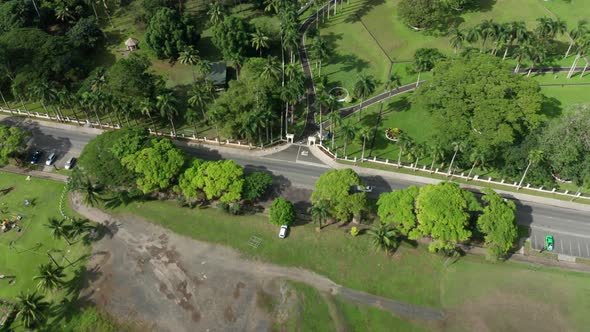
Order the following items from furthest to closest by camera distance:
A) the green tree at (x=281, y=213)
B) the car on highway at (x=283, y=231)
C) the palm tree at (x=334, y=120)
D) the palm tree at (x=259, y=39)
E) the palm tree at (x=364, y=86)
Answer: the palm tree at (x=259, y=39) → the palm tree at (x=364, y=86) → the palm tree at (x=334, y=120) → the car on highway at (x=283, y=231) → the green tree at (x=281, y=213)

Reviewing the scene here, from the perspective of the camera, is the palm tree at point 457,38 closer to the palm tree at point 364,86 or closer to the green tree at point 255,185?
the palm tree at point 364,86

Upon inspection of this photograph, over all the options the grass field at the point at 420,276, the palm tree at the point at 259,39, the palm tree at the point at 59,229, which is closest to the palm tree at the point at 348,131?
the grass field at the point at 420,276

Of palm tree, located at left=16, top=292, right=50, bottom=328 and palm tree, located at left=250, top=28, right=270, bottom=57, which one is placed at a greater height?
palm tree, located at left=250, top=28, right=270, bottom=57

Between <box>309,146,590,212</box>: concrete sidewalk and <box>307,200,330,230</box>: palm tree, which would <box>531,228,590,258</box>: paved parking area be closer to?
<box>309,146,590,212</box>: concrete sidewalk

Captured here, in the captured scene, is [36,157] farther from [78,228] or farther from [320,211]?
[320,211]

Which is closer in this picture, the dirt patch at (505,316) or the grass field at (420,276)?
the dirt patch at (505,316)

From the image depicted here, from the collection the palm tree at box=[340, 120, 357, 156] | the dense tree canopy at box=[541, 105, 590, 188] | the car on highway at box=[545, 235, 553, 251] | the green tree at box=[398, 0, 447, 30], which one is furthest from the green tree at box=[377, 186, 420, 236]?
the green tree at box=[398, 0, 447, 30]

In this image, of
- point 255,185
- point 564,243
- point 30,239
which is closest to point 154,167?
point 255,185
